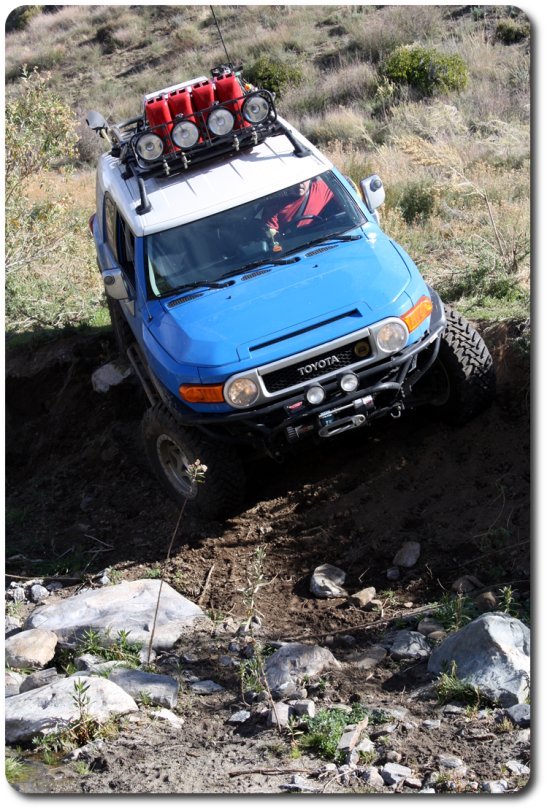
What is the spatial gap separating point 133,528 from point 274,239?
2.34 m

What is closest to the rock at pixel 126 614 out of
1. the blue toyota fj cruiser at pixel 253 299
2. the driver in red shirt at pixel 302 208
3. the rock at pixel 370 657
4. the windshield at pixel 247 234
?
the blue toyota fj cruiser at pixel 253 299

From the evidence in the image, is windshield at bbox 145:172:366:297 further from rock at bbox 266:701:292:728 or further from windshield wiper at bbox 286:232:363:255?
rock at bbox 266:701:292:728

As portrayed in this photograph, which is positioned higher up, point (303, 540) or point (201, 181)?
point (201, 181)

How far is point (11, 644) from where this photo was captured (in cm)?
570

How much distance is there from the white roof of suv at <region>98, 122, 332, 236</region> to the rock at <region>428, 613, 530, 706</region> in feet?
11.5

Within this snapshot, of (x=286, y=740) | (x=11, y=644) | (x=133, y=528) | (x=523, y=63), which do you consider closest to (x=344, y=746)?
(x=286, y=740)

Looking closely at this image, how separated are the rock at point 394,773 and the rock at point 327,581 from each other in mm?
1889

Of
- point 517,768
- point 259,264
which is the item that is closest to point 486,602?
point 517,768

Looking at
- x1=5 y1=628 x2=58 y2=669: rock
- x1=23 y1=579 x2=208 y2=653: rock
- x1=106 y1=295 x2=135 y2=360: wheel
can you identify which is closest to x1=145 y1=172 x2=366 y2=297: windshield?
x1=106 y1=295 x2=135 y2=360: wheel

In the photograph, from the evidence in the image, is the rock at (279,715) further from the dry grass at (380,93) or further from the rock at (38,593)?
the dry grass at (380,93)

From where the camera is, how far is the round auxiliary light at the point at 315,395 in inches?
241

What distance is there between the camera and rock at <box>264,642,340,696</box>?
5.03 metres

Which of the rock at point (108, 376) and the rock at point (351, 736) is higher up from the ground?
the rock at point (351, 736)

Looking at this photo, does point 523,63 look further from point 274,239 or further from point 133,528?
point 133,528
